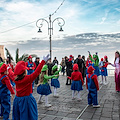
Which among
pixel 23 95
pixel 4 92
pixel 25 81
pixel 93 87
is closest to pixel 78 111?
pixel 93 87

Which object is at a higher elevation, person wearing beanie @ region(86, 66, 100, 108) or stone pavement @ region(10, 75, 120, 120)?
person wearing beanie @ region(86, 66, 100, 108)

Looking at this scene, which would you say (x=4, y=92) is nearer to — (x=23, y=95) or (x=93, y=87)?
(x=23, y=95)

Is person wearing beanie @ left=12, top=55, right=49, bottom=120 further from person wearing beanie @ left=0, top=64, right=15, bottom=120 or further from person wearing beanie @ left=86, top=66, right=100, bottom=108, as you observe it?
person wearing beanie @ left=86, top=66, right=100, bottom=108

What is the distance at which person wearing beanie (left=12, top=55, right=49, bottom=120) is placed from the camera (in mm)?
3729

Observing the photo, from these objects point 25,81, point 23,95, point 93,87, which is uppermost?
point 25,81

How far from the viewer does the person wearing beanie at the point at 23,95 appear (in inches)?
147

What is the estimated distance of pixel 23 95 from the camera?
3854 mm

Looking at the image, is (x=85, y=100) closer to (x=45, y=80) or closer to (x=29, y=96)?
(x=45, y=80)

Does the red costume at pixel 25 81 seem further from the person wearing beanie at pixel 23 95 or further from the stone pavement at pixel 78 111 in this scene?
the stone pavement at pixel 78 111

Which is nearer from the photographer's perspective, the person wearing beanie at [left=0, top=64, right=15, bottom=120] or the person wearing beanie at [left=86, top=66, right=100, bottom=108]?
the person wearing beanie at [left=0, top=64, right=15, bottom=120]

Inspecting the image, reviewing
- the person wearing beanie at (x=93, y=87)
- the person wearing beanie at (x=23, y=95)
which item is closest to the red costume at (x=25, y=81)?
the person wearing beanie at (x=23, y=95)

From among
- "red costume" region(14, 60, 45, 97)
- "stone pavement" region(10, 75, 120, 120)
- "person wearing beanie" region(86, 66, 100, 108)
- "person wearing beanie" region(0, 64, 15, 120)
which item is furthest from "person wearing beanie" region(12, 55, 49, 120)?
"person wearing beanie" region(86, 66, 100, 108)

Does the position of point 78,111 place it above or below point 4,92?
below

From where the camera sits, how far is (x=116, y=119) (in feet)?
17.3
